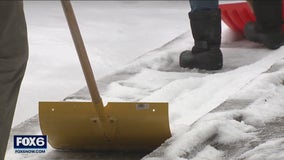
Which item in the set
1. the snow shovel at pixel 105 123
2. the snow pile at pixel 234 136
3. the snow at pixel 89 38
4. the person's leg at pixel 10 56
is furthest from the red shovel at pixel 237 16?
the person's leg at pixel 10 56

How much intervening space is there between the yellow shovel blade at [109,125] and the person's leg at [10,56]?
1.27ft

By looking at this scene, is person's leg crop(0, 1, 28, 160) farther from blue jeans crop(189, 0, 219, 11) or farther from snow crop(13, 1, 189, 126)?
blue jeans crop(189, 0, 219, 11)

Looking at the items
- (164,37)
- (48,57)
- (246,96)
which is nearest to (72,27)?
(246,96)

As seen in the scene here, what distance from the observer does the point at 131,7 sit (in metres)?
5.00

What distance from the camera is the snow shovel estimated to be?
1526 millimetres

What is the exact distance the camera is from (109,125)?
1.54 m

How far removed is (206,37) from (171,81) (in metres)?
0.33

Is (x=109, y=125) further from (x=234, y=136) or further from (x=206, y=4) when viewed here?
(x=206, y=4)

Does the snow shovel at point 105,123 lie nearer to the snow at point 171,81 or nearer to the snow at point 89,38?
the snow at point 171,81

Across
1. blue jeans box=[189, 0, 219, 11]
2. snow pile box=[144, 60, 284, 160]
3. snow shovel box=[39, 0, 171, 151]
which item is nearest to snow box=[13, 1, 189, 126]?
snow shovel box=[39, 0, 171, 151]

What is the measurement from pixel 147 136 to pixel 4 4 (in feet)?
2.05

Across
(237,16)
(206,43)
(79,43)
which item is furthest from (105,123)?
(237,16)

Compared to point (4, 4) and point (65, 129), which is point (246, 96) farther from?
point (4, 4)

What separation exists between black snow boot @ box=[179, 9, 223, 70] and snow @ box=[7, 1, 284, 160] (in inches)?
1.9
